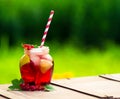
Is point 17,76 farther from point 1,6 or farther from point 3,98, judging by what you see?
point 3,98

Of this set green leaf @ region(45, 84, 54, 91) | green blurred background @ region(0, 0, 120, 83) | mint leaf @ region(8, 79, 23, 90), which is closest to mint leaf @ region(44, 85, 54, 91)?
green leaf @ region(45, 84, 54, 91)

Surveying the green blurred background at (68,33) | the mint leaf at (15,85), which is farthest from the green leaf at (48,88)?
the green blurred background at (68,33)

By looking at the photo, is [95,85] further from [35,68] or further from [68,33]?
[68,33]

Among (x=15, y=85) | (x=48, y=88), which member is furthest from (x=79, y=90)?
(x=15, y=85)

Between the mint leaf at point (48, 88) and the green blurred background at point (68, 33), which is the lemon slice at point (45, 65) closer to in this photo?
the mint leaf at point (48, 88)

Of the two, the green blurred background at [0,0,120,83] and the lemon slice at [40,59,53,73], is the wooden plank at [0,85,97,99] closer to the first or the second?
the lemon slice at [40,59,53,73]
